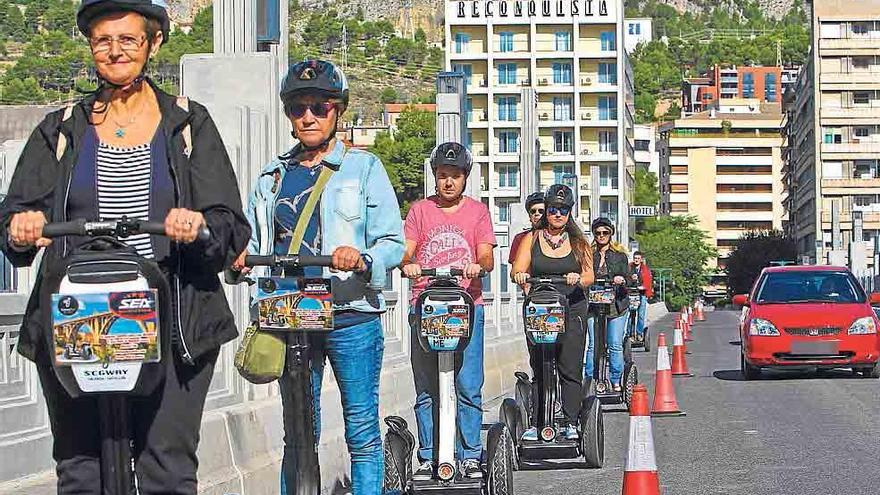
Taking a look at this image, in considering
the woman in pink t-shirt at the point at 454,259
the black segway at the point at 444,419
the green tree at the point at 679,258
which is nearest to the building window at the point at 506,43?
the green tree at the point at 679,258

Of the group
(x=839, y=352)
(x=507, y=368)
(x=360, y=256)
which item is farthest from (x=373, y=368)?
(x=839, y=352)

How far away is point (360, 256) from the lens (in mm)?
6254

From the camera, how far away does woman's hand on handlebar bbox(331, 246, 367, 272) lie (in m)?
6.08

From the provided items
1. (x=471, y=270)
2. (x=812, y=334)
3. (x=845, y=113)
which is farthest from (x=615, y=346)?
(x=845, y=113)

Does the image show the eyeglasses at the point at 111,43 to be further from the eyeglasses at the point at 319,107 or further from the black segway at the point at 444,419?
the black segway at the point at 444,419

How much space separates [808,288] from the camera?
22547 mm

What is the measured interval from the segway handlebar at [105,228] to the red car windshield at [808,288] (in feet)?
59.9

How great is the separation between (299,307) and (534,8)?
455 ft

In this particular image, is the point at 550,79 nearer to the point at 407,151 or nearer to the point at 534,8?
the point at 534,8

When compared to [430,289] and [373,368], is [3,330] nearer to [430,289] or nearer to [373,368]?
[373,368]

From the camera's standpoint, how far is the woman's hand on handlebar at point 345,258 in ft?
20.0

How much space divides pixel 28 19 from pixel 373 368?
177784mm

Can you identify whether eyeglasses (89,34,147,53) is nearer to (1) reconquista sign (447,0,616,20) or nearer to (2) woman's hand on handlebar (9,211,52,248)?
(2) woman's hand on handlebar (9,211,52,248)

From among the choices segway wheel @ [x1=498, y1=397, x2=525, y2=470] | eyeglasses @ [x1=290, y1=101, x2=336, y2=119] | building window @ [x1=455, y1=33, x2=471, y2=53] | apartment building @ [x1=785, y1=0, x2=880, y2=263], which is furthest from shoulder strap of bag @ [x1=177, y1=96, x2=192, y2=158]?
apartment building @ [x1=785, y1=0, x2=880, y2=263]
